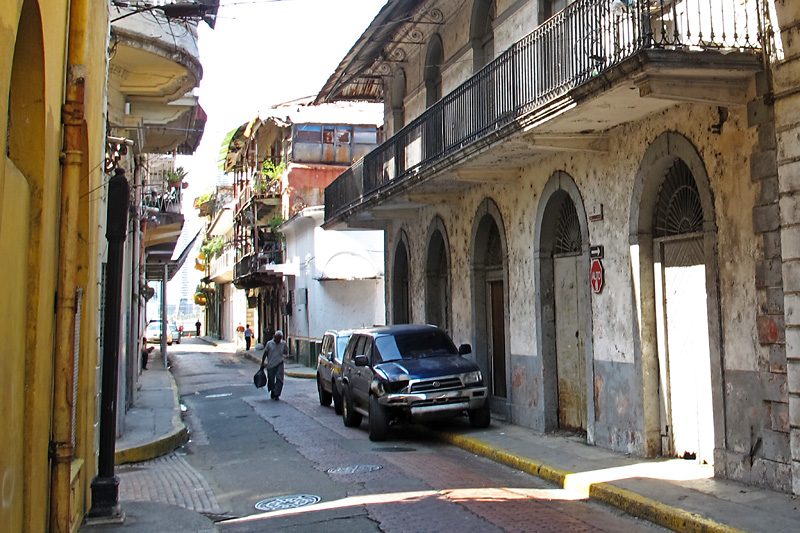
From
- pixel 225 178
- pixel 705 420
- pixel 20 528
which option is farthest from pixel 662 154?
pixel 225 178

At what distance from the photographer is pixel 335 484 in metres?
9.77

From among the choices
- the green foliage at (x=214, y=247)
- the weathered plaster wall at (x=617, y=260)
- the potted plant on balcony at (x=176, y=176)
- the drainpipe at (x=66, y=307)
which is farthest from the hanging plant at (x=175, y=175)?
the green foliage at (x=214, y=247)

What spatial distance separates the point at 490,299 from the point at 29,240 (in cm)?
1157

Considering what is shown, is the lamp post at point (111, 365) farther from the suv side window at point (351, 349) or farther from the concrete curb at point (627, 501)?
the suv side window at point (351, 349)

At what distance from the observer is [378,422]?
13.2m

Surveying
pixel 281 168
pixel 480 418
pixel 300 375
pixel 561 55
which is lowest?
pixel 300 375

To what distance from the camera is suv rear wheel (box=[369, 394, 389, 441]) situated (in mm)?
13234

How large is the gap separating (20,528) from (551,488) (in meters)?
6.15

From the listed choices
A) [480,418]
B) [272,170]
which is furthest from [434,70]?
[272,170]

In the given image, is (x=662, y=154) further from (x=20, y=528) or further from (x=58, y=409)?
(x=20, y=528)

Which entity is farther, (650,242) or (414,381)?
(414,381)

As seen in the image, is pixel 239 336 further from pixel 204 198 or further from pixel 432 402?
pixel 432 402

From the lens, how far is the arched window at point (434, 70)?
18.5 metres

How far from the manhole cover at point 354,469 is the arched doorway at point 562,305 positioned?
138 inches
